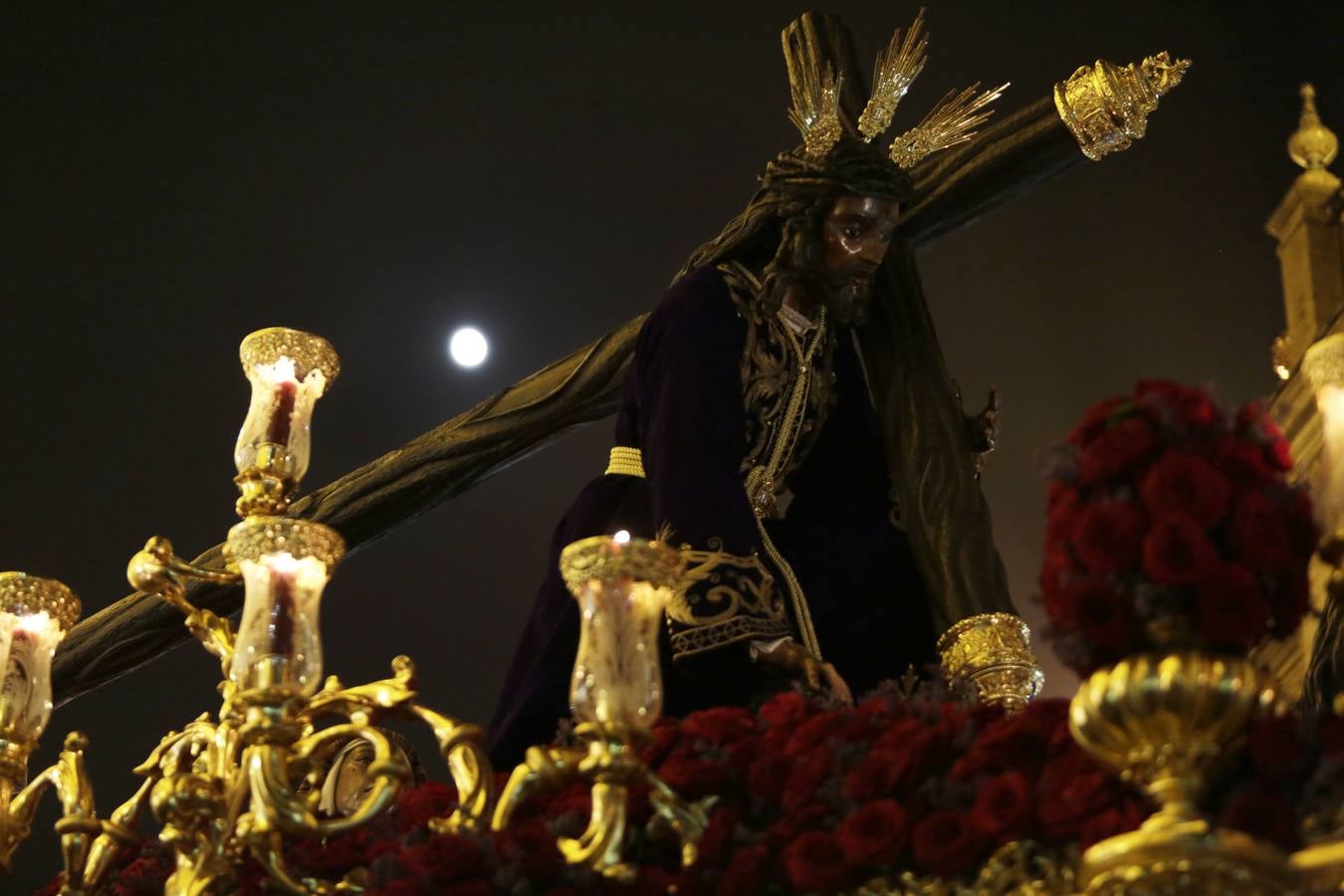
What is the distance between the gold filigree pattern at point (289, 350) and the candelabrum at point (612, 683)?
646 mm

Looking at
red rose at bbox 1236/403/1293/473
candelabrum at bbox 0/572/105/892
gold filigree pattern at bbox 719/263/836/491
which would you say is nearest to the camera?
red rose at bbox 1236/403/1293/473

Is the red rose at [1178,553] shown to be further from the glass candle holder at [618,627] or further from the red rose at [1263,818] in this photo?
the glass candle holder at [618,627]

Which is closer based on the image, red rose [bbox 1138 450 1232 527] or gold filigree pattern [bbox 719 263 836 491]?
red rose [bbox 1138 450 1232 527]

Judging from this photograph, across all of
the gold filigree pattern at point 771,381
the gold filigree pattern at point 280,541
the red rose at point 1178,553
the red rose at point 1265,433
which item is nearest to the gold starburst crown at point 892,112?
the gold filigree pattern at point 771,381

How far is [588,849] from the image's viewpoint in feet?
7.91

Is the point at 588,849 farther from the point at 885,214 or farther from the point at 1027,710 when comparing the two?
the point at 885,214

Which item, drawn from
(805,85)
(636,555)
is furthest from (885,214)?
(636,555)

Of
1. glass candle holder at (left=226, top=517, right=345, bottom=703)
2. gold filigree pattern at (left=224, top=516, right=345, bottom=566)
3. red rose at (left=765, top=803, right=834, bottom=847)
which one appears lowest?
red rose at (left=765, top=803, right=834, bottom=847)

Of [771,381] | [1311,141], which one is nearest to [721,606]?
[771,381]

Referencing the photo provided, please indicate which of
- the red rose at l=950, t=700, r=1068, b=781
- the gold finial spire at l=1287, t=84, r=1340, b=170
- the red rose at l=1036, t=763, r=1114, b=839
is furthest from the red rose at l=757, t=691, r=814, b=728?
the gold finial spire at l=1287, t=84, r=1340, b=170

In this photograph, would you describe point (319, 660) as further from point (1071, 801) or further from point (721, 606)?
point (1071, 801)

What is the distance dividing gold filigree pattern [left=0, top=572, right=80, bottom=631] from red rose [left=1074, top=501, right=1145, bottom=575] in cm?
126

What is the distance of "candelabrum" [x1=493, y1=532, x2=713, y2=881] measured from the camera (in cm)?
237

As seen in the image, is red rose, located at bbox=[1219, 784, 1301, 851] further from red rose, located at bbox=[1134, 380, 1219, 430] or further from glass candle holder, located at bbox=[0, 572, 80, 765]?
glass candle holder, located at bbox=[0, 572, 80, 765]
